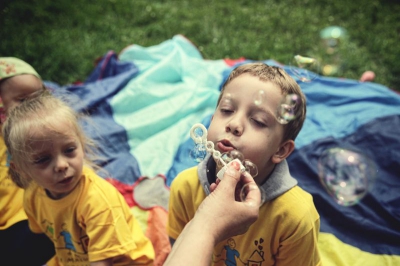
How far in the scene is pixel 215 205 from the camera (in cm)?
123

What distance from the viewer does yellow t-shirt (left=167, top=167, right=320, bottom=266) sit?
150 centimetres

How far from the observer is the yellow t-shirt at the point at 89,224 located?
1.76m

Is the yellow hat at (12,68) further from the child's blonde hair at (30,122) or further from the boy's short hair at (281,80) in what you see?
the boy's short hair at (281,80)

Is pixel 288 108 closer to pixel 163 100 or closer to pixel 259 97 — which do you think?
pixel 259 97

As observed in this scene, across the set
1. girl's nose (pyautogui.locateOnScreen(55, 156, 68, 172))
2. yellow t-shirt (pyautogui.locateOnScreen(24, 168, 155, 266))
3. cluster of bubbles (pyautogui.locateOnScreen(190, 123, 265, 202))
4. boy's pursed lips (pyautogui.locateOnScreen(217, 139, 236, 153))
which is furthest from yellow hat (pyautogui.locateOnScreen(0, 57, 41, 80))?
boy's pursed lips (pyautogui.locateOnScreen(217, 139, 236, 153))

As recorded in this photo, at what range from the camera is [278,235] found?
59.8 inches

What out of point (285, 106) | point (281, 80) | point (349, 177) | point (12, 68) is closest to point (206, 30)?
point (12, 68)

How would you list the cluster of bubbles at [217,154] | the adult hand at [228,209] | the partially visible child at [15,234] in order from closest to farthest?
the adult hand at [228,209]
the cluster of bubbles at [217,154]
the partially visible child at [15,234]

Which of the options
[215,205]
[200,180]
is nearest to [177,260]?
[215,205]

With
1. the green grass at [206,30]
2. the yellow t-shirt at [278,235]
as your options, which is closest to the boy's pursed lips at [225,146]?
the yellow t-shirt at [278,235]

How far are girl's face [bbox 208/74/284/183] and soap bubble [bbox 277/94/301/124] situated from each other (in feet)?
0.07

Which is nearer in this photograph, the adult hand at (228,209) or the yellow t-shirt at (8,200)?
the adult hand at (228,209)

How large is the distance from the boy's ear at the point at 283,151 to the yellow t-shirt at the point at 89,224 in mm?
833

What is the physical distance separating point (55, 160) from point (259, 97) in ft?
3.31
